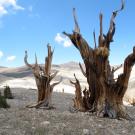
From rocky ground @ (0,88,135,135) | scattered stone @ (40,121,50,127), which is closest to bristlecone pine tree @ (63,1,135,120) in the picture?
rocky ground @ (0,88,135,135)

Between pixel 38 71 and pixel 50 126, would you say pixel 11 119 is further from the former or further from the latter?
pixel 38 71

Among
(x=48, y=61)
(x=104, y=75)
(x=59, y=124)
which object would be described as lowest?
(x=59, y=124)

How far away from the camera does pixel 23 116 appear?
37.1ft

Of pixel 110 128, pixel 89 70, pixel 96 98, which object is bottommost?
pixel 110 128

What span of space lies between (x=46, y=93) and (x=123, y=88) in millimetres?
3948

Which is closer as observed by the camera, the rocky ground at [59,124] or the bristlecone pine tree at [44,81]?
the rocky ground at [59,124]

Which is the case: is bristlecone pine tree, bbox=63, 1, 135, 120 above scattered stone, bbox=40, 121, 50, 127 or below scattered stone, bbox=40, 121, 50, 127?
above

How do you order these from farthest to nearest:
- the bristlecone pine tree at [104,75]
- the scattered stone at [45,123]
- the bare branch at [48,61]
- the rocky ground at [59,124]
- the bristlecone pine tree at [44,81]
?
the bare branch at [48,61] < the bristlecone pine tree at [44,81] < the bristlecone pine tree at [104,75] < the scattered stone at [45,123] < the rocky ground at [59,124]

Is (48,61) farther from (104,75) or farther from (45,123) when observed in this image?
(45,123)

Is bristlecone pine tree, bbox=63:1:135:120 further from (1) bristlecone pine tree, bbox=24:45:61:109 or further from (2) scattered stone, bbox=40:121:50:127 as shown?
(1) bristlecone pine tree, bbox=24:45:61:109

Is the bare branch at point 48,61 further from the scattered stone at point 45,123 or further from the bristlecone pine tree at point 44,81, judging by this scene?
the scattered stone at point 45,123

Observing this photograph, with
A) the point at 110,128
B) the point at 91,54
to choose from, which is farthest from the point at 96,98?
the point at 110,128

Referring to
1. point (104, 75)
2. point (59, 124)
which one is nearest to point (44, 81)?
point (104, 75)

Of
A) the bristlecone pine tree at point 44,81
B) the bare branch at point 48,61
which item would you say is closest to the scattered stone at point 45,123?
the bristlecone pine tree at point 44,81
